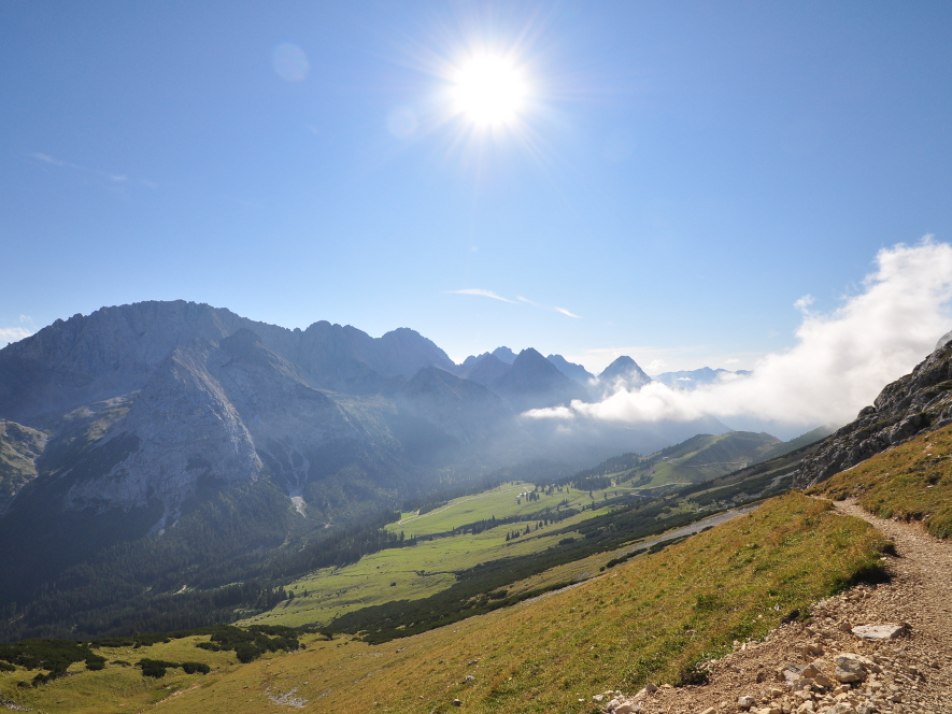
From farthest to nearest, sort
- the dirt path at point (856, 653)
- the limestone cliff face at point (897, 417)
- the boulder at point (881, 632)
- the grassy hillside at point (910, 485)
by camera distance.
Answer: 1. the limestone cliff face at point (897, 417)
2. the grassy hillside at point (910, 485)
3. the boulder at point (881, 632)
4. the dirt path at point (856, 653)

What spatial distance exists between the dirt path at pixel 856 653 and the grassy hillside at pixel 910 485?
7628 mm

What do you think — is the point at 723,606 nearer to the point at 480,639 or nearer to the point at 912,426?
the point at 480,639

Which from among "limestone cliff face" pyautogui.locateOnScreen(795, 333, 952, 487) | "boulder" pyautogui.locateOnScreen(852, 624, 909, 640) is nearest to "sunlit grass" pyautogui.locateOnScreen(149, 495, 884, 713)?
"boulder" pyautogui.locateOnScreen(852, 624, 909, 640)

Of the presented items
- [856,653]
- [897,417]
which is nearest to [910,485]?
[856,653]

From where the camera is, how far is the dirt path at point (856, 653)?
11.3 m

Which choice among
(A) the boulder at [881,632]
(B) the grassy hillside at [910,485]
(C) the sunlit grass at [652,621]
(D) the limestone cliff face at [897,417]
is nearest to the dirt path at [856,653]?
(A) the boulder at [881,632]

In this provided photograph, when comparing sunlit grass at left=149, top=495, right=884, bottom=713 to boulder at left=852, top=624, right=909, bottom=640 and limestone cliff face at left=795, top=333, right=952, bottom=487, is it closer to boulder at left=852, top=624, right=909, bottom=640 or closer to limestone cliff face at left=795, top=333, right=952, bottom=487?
boulder at left=852, top=624, right=909, bottom=640

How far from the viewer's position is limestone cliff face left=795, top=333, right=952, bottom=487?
61.2m

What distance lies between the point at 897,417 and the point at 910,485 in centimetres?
5293

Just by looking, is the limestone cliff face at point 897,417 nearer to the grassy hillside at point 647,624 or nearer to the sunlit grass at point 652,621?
the sunlit grass at point 652,621

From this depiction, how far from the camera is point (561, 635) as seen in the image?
28.0 meters

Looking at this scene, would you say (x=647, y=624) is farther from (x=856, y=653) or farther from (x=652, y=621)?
(x=856, y=653)

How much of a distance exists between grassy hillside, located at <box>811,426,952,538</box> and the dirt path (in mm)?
7628

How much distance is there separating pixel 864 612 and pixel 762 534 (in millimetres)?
14750
